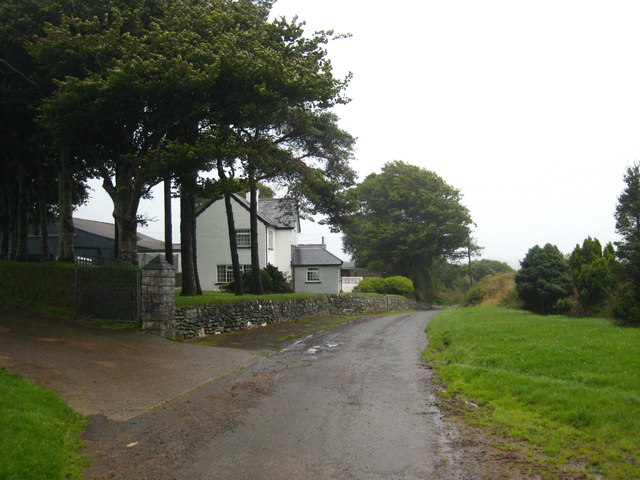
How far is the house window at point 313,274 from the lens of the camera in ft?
156

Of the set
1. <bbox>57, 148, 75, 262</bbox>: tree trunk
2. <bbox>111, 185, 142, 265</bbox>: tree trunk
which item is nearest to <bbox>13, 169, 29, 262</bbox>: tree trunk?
<bbox>57, 148, 75, 262</bbox>: tree trunk

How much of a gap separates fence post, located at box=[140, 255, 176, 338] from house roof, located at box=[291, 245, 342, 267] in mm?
30194

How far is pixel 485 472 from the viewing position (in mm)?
5961

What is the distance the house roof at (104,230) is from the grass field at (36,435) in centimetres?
3642

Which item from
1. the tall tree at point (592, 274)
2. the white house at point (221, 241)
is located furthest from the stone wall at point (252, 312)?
the tall tree at point (592, 274)

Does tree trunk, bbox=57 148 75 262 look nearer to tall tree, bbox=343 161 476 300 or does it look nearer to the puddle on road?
the puddle on road

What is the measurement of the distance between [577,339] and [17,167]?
78.2ft

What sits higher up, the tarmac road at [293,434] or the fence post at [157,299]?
the fence post at [157,299]

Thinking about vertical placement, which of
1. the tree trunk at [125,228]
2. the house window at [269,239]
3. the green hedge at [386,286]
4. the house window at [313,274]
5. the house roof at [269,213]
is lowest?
the green hedge at [386,286]

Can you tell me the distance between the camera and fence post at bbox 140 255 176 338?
1684cm

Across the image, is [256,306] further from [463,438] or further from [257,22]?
[463,438]

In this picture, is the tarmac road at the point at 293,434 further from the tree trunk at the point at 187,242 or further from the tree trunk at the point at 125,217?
the tree trunk at the point at 187,242

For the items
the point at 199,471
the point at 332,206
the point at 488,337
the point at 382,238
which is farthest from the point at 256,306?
the point at 382,238

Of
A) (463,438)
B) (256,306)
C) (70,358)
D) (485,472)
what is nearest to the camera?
(485,472)
